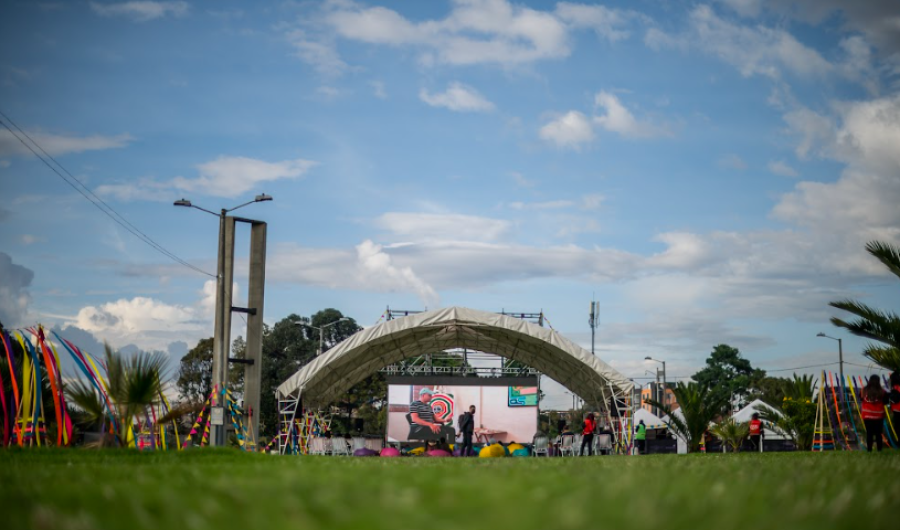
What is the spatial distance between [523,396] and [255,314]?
16.4 metres

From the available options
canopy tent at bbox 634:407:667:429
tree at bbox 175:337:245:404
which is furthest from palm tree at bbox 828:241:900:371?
tree at bbox 175:337:245:404

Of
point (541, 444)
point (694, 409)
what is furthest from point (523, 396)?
point (694, 409)

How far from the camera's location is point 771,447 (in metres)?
39.1

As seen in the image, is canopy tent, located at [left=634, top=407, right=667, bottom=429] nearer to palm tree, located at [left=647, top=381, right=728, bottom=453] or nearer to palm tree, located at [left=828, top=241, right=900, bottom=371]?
palm tree, located at [left=647, top=381, right=728, bottom=453]

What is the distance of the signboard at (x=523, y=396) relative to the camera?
133 feet

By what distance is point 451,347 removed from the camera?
138ft

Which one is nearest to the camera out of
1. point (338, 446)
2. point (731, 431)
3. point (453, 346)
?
point (731, 431)

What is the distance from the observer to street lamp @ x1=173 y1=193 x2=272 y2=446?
2503 centimetres

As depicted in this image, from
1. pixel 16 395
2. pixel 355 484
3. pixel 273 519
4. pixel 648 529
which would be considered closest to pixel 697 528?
pixel 648 529

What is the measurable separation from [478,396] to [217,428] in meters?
17.7

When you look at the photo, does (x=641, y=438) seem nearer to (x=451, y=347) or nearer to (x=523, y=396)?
(x=523, y=396)

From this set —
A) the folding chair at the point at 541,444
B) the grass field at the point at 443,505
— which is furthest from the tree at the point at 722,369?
the grass field at the point at 443,505

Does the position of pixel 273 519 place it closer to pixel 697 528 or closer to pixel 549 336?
pixel 697 528

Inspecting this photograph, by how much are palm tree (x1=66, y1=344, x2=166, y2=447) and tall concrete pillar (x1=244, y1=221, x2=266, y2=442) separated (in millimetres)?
14229
